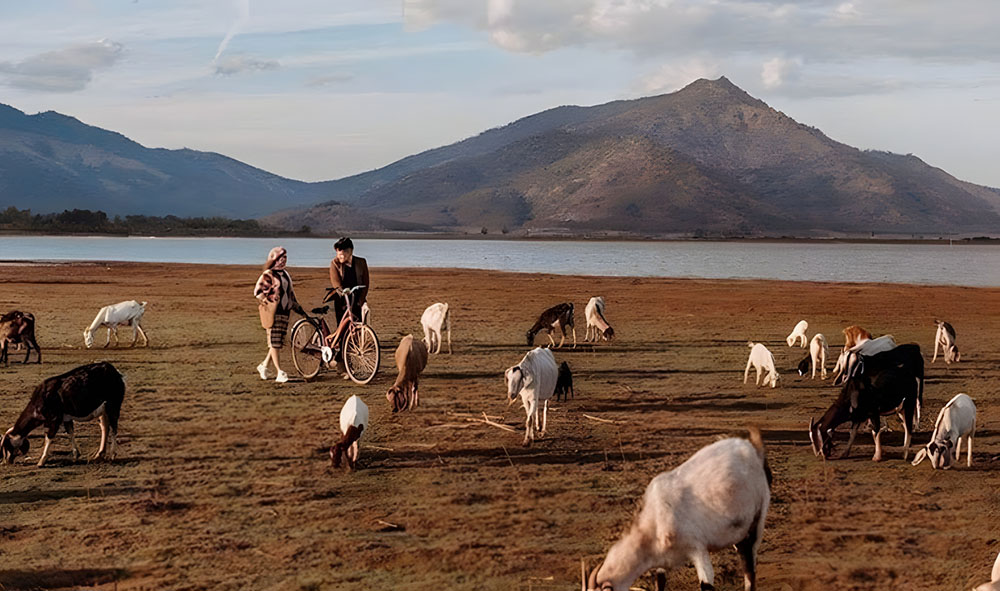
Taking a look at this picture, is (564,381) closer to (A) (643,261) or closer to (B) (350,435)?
(B) (350,435)

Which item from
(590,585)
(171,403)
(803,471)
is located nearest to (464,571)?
(590,585)

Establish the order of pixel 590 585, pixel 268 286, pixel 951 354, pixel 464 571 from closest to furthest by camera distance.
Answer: pixel 590 585 → pixel 464 571 → pixel 268 286 → pixel 951 354

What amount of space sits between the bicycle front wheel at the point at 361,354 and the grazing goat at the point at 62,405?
574 centimetres

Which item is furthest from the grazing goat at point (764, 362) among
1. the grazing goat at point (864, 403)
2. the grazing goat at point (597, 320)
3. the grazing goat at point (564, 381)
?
the grazing goat at point (597, 320)

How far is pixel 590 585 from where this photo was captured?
6.36 meters

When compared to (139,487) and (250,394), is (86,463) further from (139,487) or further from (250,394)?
(250,394)

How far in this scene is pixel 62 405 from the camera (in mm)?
10758

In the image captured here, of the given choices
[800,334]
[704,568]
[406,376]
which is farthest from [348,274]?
[800,334]

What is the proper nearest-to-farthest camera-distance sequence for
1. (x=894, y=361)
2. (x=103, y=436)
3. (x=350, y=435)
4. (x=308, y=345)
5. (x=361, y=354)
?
(x=350, y=435) < (x=103, y=436) < (x=894, y=361) < (x=361, y=354) < (x=308, y=345)

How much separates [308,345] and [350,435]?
255 inches

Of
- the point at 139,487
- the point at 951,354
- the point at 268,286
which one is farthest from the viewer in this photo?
the point at 951,354

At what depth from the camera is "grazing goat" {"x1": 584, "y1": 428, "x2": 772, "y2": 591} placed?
646 cm

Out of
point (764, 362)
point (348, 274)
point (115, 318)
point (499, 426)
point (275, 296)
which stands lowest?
point (499, 426)

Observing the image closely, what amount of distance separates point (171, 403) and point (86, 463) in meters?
3.90
